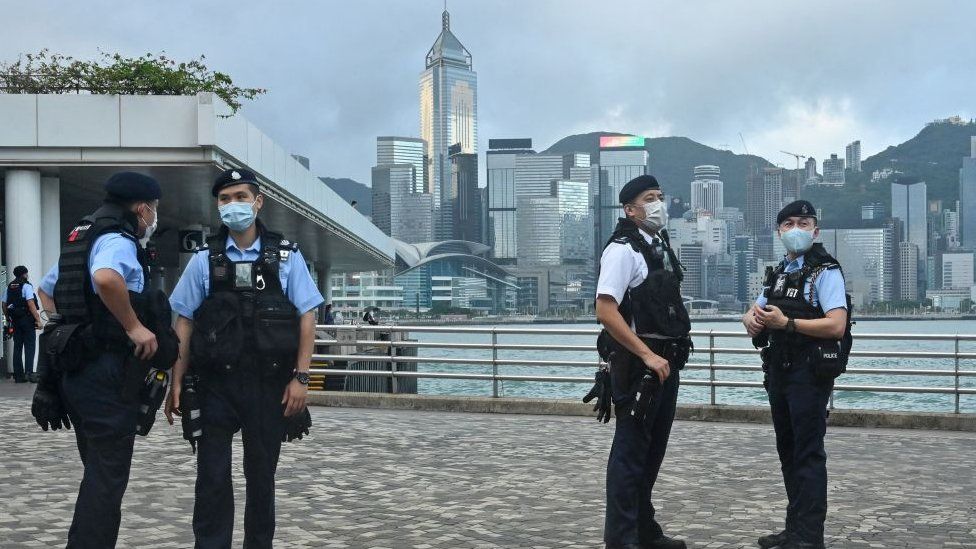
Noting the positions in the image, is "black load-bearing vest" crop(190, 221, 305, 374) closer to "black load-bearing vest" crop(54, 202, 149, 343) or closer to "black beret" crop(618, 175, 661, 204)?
"black load-bearing vest" crop(54, 202, 149, 343)

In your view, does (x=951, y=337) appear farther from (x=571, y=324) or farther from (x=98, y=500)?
(x=571, y=324)

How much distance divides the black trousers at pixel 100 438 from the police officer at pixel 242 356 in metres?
0.24

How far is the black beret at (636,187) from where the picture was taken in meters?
5.31

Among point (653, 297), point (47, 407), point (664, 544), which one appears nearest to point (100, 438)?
point (47, 407)

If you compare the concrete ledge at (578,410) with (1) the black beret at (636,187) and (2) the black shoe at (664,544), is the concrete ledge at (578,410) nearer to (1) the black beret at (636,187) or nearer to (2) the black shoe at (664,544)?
(2) the black shoe at (664,544)

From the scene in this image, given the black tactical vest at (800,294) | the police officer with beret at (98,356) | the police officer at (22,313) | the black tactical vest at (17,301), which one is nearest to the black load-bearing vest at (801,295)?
the black tactical vest at (800,294)

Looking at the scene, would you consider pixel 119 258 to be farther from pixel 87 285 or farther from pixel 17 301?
pixel 17 301

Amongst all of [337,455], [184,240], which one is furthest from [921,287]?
[337,455]

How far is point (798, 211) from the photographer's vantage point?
566 cm

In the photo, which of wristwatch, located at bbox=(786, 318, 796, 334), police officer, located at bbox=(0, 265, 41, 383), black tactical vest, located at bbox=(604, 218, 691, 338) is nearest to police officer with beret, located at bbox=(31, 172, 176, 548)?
black tactical vest, located at bbox=(604, 218, 691, 338)

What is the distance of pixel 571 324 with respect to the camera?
161 m

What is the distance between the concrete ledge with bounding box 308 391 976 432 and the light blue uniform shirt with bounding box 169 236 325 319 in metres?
8.27

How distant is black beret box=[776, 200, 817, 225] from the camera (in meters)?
5.64

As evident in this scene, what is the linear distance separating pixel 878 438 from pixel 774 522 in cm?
480
